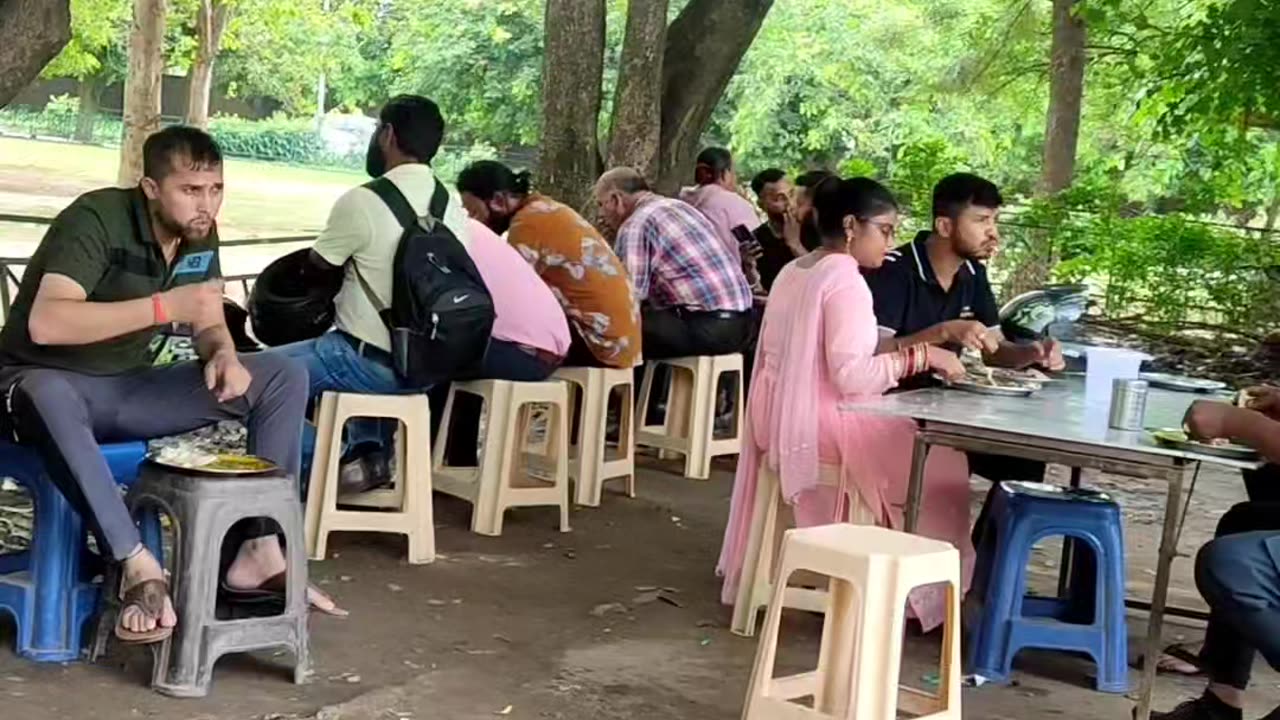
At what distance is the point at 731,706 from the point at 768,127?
24656mm

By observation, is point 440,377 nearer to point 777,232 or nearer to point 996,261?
point 777,232

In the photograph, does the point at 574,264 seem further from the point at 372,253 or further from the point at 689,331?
the point at 372,253

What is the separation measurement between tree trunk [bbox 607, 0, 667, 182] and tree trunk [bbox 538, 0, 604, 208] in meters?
0.19

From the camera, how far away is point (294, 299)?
5.79 m

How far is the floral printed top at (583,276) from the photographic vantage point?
22.1 feet

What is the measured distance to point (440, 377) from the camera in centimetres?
566

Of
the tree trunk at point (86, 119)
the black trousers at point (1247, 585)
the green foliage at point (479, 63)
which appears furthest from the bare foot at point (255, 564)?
the tree trunk at point (86, 119)

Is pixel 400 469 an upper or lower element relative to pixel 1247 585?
lower

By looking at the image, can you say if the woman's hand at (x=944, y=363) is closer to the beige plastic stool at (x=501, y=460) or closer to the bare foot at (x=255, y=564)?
the beige plastic stool at (x=501, y=460)

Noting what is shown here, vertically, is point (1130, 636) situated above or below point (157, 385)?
below

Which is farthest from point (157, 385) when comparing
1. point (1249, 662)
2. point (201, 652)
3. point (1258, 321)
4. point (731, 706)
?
point (1258, 321)

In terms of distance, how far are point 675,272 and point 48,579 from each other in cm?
369

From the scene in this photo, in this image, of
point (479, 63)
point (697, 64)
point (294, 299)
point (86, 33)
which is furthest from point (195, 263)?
point (479, 63)

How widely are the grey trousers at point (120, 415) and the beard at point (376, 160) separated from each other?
127cm
